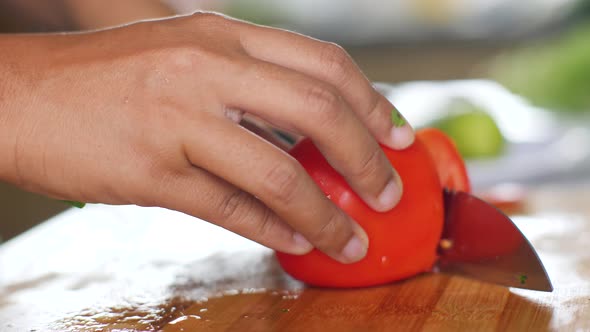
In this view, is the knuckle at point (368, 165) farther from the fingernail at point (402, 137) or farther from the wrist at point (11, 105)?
the wrist at point (11, 105)

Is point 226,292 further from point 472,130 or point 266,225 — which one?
point 472,130

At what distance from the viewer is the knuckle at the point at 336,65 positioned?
78 cm

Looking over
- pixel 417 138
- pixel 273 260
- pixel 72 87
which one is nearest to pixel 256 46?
pixel 72 87

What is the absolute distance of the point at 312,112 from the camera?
0.75 meters

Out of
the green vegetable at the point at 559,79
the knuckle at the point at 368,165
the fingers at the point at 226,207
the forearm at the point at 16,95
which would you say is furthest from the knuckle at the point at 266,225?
the green vegetable at the point at 559,79

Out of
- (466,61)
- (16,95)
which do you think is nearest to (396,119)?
(16,95)

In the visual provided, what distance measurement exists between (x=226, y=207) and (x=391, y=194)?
19cm

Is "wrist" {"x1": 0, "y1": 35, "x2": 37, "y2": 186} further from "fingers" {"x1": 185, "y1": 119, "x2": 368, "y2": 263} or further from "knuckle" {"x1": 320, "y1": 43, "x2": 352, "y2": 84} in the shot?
"knuckle" {"x1": 320, "y1": 43, "x2": 352, "y2": 84}

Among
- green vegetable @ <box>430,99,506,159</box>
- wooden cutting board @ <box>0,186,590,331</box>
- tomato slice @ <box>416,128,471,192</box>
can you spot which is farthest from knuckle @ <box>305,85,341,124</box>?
green vegetable @ <box>430,99,506,159</box>

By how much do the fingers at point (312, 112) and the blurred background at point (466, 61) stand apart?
72 cm

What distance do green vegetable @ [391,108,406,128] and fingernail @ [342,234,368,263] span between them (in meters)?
0.13

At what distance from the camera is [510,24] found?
3.64 m

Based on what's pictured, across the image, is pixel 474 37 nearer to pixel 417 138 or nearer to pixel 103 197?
pixel 417 138

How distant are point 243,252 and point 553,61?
153 cm
